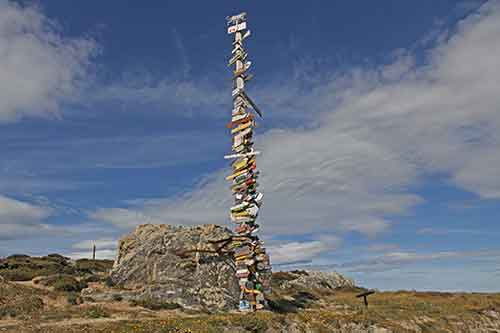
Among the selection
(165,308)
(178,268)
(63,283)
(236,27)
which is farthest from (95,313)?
(236,27)

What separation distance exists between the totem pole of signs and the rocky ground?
2061 mm

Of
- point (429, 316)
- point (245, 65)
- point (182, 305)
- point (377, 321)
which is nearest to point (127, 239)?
point (182, 305)

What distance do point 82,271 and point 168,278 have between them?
50.2ft

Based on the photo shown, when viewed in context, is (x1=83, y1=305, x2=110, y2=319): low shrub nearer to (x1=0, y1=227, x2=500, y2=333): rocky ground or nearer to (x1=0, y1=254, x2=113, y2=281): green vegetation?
(x1=0, y1=227, x2=500, y2=333): rocky ground

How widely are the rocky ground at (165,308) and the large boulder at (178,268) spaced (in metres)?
0.09

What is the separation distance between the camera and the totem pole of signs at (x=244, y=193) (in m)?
27.6

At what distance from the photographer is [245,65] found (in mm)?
29062

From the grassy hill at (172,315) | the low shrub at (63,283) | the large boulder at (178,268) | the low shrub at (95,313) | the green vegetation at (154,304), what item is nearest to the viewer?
the grassy hill at (172,315)

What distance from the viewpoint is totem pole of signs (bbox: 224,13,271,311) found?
90.6 ft

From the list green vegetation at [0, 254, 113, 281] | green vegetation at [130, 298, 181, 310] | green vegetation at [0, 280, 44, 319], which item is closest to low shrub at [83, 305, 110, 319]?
green vegetation at [0, 280, 44, 319]

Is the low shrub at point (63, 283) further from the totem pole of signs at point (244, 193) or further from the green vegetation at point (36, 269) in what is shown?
the totem pole of signs at point (244, 193)

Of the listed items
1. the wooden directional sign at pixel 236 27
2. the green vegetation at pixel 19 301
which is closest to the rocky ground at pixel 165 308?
the green vegetation at pixel 19 301

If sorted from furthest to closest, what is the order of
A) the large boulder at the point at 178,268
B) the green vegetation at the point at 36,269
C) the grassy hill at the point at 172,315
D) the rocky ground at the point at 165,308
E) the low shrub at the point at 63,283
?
1. the green vegetation at the point at 36,269
2. the low shrub at the point at 63,283
3. the large boulder at the point at 178,268
4. the rocky ground at the point at 165,308
5. the grassy hill at the point at 172,315

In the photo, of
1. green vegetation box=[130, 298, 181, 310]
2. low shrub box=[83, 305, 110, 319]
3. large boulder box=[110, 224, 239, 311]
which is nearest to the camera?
low shrub box=[83, 305, 110, 319]
